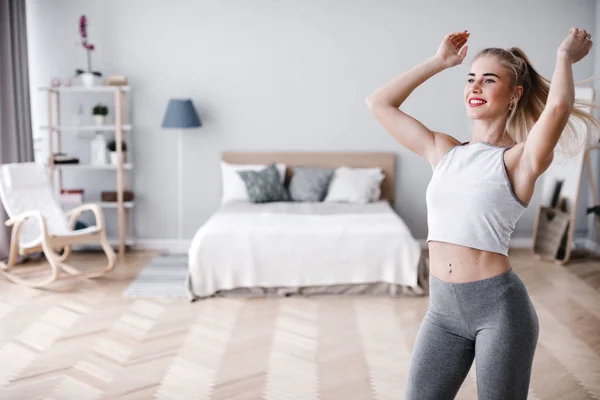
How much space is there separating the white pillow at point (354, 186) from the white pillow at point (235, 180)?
51 centimetres

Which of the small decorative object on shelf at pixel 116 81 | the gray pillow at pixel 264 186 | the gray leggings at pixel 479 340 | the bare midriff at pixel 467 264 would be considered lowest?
the gray pillow at pixel 264 186

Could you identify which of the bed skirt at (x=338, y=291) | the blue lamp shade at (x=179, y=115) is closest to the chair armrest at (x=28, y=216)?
the bed skirt at (x=338, y=291)

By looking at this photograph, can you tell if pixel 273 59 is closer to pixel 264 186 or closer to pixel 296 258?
pixel 264 186

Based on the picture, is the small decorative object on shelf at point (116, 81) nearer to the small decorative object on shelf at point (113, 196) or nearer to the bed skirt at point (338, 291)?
the small decorative object on shelf at point (113, 196)

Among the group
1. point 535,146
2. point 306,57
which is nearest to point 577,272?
point 306,57

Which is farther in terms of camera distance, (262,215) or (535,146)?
(262,215)

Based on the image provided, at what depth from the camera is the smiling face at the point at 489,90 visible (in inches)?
62.9

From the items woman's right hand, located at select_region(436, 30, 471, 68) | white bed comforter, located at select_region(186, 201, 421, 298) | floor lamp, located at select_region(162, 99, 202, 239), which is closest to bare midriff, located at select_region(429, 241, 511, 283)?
woman's right hand, located at select_region(436, 30, 471, 68)

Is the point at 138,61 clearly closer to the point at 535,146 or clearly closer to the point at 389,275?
the point at 389,275

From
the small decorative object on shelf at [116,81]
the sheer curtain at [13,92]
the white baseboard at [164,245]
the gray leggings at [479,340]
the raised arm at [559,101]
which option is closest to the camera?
the raised arm at [559,101]

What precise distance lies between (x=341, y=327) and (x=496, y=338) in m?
2.46

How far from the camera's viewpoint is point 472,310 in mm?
1521

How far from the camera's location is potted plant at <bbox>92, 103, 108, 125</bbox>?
5.84 meters

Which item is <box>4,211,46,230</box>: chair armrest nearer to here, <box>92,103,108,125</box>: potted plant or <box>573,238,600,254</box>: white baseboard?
<box>92,103,108,125</box>: potted plant
